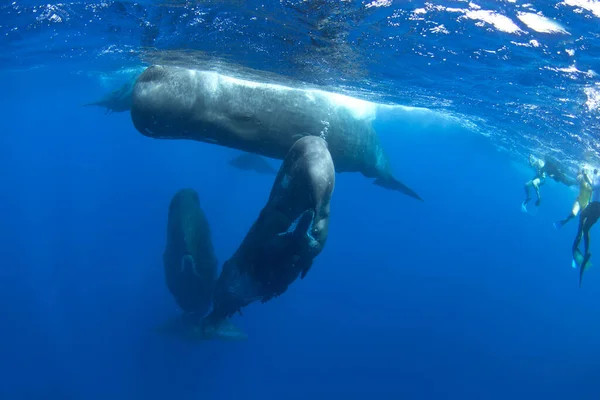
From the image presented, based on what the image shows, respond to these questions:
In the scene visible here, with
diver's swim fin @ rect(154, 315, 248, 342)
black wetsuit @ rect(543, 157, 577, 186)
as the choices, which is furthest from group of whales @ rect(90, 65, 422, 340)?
black wetsuit @ rect(543, 157, 577, 186)

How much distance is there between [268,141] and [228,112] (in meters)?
0.91

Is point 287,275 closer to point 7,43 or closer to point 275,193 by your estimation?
point 275,193

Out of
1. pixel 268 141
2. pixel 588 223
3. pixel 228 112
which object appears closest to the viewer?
pixel 228 112

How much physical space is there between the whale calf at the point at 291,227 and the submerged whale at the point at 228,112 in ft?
4.98

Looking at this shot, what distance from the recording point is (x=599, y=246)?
106 metres

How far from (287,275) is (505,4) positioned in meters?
7.14

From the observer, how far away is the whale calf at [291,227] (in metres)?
5.15

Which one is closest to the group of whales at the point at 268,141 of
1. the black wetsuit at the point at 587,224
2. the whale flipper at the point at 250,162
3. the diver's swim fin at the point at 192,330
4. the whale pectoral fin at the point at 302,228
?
the whale pectoral fin at the point at 302,228

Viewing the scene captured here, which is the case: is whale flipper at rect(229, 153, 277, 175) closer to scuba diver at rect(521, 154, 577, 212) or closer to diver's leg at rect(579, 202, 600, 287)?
scuba diver at rect(521, 154, 577, 212)

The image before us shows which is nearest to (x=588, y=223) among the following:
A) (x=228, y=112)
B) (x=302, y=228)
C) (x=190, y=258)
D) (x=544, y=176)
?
(x=302, y=228)

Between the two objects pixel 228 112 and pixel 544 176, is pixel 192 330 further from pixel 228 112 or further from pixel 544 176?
pixel 544 176

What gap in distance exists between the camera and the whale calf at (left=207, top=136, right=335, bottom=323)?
515cm

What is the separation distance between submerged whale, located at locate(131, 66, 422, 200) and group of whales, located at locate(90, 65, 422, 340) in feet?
0.05

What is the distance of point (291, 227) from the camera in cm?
533
